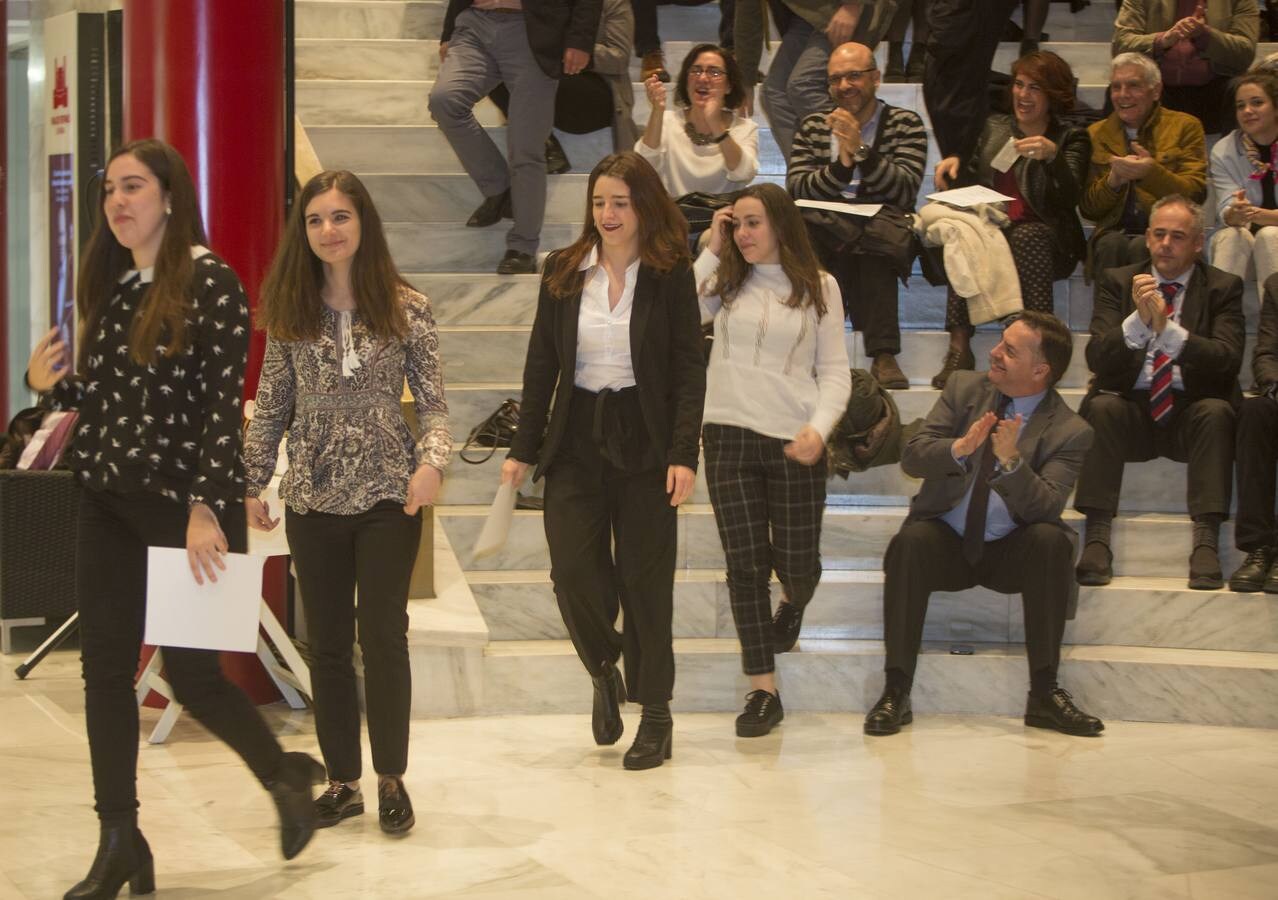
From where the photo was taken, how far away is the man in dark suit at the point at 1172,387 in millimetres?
5539

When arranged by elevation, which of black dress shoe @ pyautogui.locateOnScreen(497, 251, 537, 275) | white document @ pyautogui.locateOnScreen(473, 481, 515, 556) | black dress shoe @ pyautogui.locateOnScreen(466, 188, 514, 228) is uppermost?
black dress shoe @ pyautogui.locateOnScreen(466, 188, 514, 228)

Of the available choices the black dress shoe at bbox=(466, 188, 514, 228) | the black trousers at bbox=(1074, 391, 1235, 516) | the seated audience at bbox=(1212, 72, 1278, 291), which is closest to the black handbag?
the black dress shoe at bbox=(466, 188, 514, 228)

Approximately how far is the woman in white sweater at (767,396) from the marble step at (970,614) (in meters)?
0.64

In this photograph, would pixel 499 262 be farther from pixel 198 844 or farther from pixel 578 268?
pixel 198 844

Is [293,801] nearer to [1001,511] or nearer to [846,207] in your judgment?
[1001,511]

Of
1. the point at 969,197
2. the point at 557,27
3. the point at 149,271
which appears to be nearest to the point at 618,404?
the point at 149,271

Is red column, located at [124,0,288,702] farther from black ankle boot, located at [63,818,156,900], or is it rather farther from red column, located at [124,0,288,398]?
black ankle boot, located at [63,818,156,900]

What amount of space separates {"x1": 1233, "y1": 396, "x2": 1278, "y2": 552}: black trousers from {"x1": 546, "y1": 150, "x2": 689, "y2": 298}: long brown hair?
224cm

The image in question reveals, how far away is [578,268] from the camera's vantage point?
4410mm

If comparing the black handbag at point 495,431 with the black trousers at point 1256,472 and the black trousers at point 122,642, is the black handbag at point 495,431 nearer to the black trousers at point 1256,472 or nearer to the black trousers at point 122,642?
the black trousers at point 1256,472

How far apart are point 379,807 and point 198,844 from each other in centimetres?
42

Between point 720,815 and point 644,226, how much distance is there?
1.55 metres

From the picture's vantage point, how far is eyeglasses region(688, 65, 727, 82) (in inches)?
253

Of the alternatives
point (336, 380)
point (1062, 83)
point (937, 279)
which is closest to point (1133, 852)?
point (336, 380)
